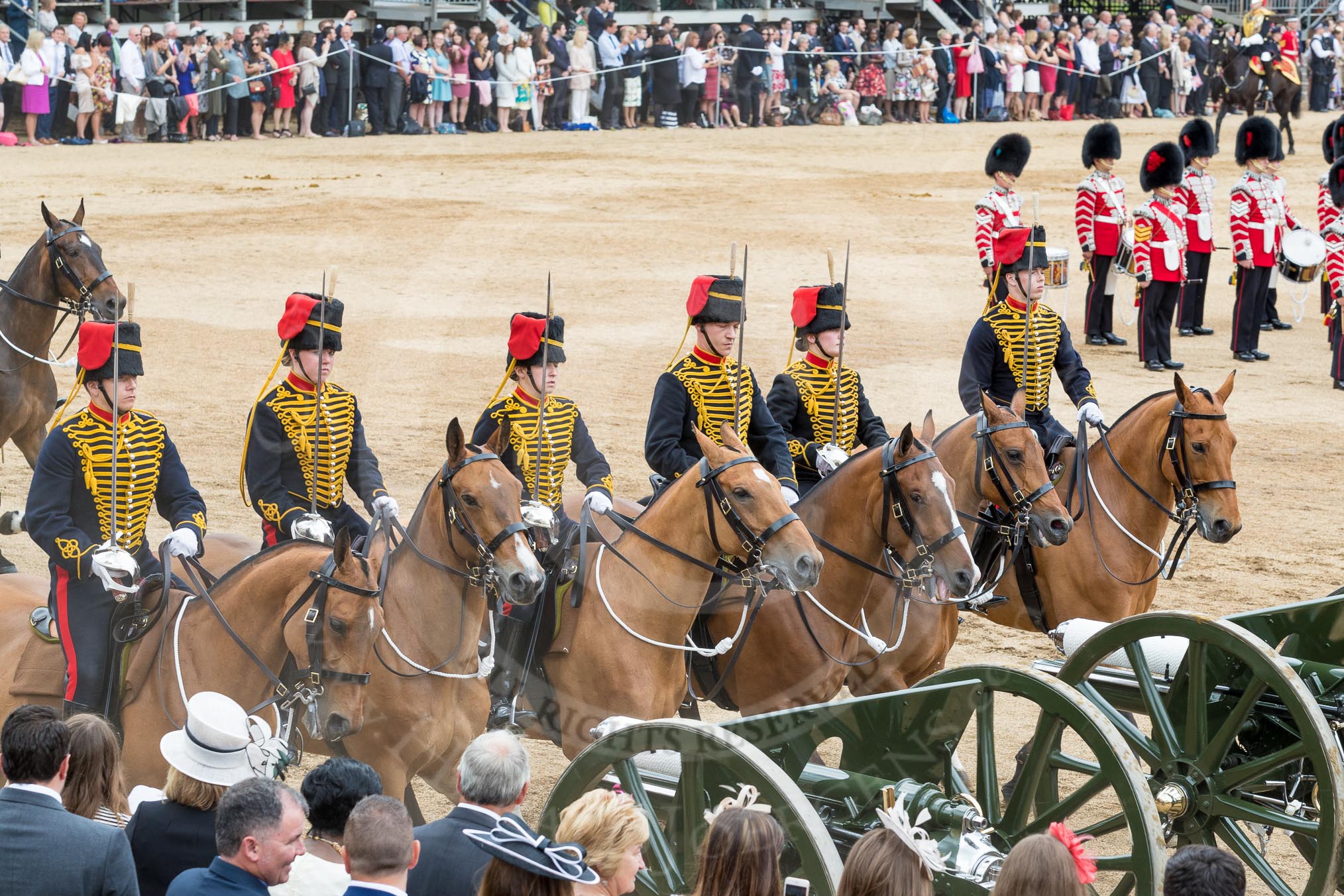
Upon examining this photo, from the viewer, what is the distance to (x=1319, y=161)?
29.7m

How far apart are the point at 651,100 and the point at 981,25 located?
8.20 metres

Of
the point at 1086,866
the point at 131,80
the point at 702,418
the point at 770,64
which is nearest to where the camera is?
the point at 1086,866

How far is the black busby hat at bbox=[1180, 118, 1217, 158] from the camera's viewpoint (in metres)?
17.9

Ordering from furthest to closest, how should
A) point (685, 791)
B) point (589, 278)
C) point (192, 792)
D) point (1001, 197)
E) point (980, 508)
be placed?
point (589, 278), point (1001, 197), point (980, 508), point (685, 791), point (192, 792)

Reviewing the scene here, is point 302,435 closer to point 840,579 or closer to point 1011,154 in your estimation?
point 840,579

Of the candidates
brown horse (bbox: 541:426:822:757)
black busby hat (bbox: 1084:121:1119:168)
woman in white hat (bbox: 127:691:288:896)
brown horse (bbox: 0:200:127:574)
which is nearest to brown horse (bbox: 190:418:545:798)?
brown horse (bbox: 541:426:822:757)

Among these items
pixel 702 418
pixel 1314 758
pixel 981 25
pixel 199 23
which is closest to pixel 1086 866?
pixel 1314 758

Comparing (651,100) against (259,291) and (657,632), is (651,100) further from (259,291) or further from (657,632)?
(657,632)

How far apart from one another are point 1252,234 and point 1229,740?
13135 mm

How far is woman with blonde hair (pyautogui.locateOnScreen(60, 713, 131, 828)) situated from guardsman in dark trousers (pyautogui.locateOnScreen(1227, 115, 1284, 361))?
15155 millimetres

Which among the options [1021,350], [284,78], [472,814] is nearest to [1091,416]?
[1021,350]

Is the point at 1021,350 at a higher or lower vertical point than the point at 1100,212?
lower

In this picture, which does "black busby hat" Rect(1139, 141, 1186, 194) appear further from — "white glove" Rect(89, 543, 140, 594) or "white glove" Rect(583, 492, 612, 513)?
"white glove" Rect(89, 543, 140, 594)

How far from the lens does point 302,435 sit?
7641 millimetres
